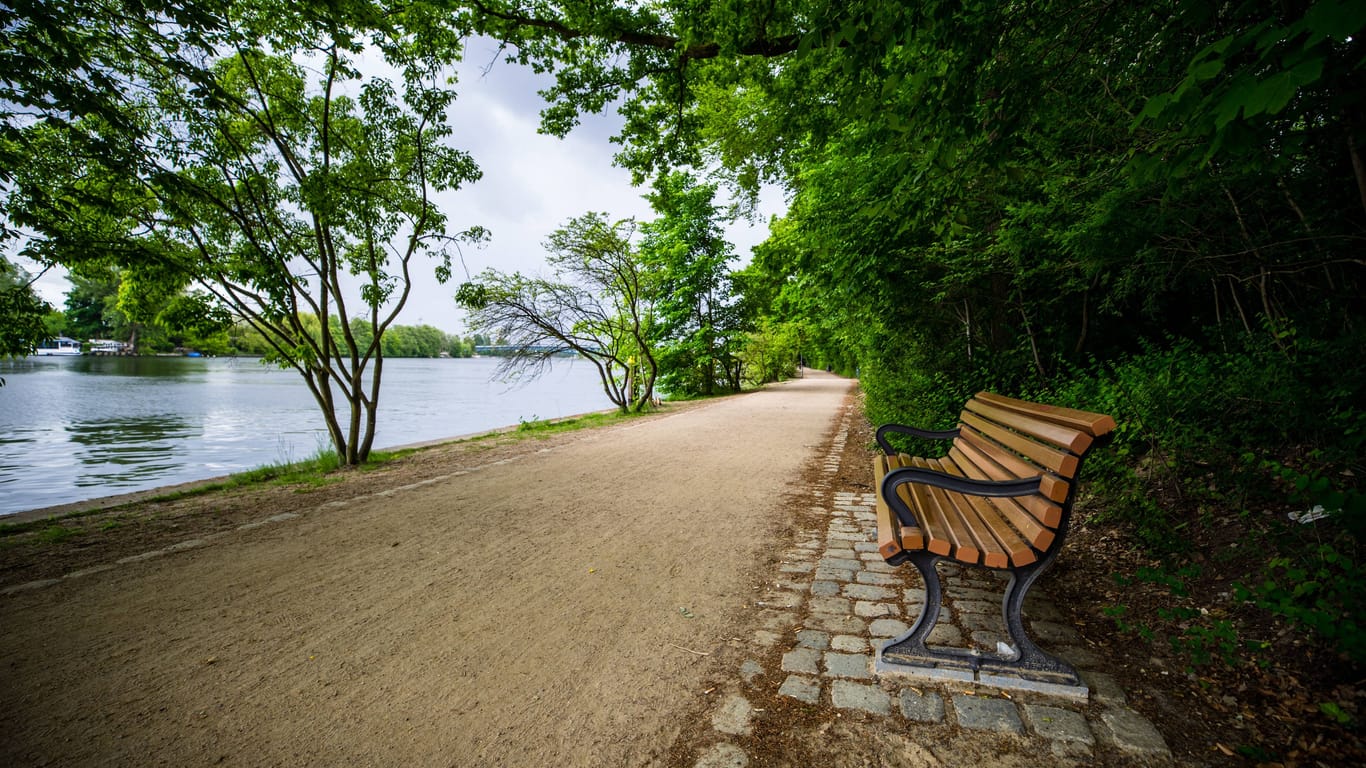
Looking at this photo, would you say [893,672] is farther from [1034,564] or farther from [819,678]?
[1034,564]

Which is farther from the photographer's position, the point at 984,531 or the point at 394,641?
the point at 394,641

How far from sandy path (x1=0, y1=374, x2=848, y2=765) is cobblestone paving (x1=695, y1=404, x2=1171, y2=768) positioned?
0.24 meters

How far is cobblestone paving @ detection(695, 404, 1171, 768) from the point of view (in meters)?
1.91

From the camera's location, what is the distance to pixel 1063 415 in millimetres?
2500

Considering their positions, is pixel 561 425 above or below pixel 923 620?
below

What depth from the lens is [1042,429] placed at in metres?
2.56

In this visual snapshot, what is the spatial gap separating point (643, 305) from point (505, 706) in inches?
590

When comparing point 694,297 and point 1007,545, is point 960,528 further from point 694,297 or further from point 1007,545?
point 694,297

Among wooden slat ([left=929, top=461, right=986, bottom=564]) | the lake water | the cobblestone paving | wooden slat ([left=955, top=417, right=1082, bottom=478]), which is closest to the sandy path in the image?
the cobblestone paving

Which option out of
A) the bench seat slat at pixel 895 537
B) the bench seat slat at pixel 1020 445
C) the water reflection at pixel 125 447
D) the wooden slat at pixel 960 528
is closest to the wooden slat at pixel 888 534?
the bench seat slat at pixel 895 537

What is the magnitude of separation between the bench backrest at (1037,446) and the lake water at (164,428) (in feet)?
33.4

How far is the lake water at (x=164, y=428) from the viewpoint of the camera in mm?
8352

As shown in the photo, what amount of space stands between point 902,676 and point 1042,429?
1.39 metres

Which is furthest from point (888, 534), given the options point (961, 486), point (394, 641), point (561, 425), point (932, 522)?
point (561, 425)
